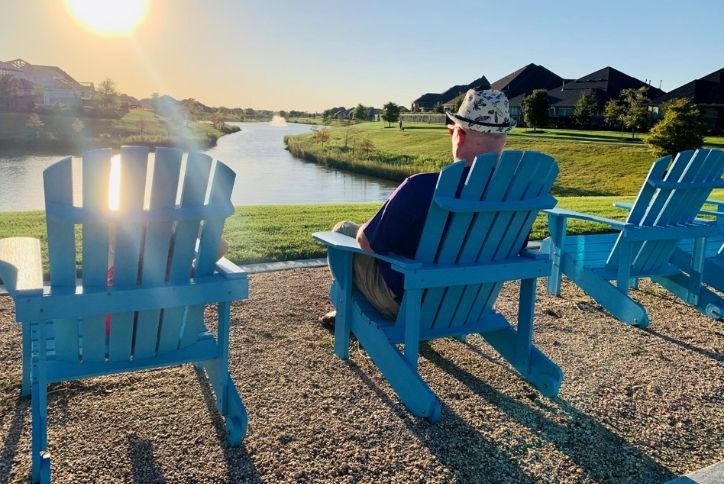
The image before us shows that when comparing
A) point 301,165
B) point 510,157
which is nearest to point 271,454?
point 510,157

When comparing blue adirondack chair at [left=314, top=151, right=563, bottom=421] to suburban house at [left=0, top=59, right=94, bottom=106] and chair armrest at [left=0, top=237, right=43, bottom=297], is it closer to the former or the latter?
chair armrest at [left=0, top=237, right=43, bottom=297]

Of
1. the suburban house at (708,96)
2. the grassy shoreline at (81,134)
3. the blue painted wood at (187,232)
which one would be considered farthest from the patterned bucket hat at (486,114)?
the suburban house at (708,96)

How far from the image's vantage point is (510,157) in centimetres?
273

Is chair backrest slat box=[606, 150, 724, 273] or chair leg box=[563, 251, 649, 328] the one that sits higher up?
chair backrest slat box=[606, 150, 724, 273]

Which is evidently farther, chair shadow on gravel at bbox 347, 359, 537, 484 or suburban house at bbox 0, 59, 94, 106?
suburban house at bbox 0, 59, 94, 106

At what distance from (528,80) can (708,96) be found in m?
22.5

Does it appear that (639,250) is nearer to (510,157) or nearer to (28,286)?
(510,157)

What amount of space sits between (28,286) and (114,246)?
12.8 inches

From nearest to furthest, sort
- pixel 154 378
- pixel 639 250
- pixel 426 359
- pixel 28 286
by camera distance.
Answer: pixel 28 286 → pixel 154 378 → pixel 426 359 → pixel 639 250

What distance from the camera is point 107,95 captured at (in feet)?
181

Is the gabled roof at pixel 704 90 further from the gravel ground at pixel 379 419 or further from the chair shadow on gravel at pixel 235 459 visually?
the chair shadow on gravel at pixel 235 459

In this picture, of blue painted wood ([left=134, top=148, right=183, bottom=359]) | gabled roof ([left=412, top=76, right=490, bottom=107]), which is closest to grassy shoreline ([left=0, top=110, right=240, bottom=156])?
blue painted wood ([left=134, top=148, right=183, bottom=359])

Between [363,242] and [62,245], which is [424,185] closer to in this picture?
[363,242]

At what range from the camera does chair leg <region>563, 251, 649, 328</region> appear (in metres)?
4.16
